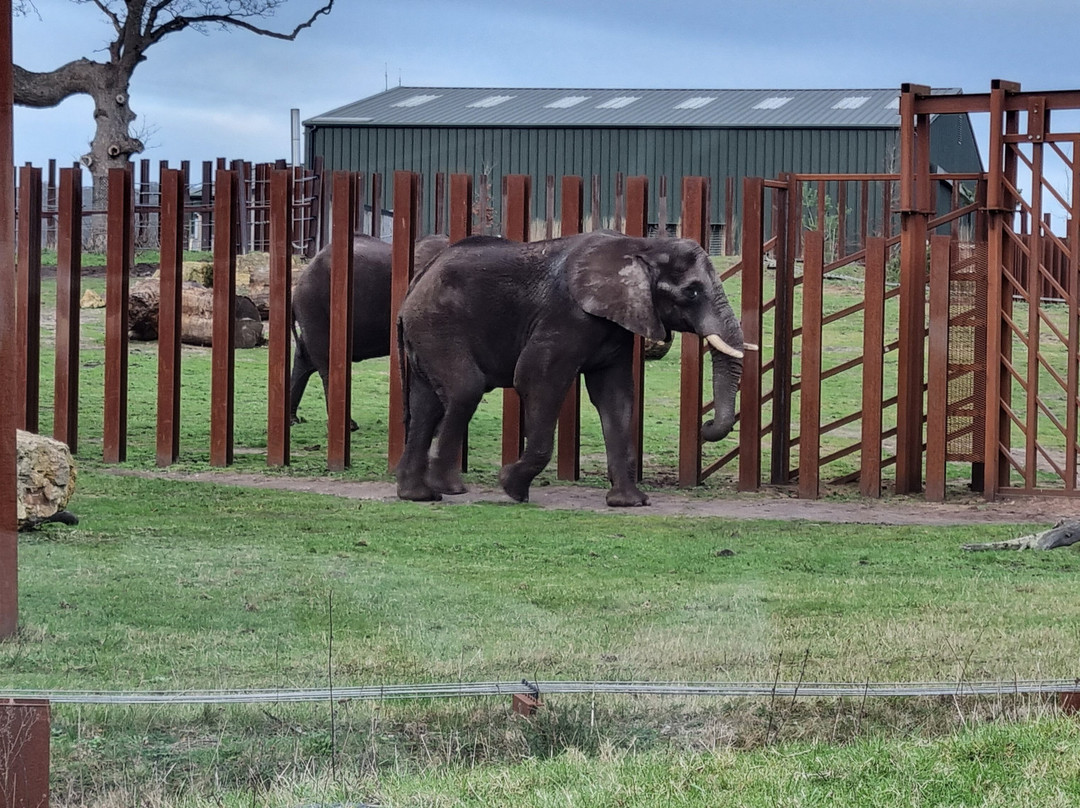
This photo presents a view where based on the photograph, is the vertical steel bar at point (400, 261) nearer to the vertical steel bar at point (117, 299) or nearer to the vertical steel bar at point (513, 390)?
the vertical steel bar at point (513, 390)

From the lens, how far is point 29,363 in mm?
15055

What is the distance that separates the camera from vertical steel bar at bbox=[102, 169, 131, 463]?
14406 millimetres

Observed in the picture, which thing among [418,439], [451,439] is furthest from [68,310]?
[451,439]

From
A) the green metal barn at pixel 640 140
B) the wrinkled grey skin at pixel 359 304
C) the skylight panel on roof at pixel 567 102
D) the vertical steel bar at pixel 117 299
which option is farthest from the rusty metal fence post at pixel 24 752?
the skylight panel on roof at pixel 567 102

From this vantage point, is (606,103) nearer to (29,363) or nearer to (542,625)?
(29,363)

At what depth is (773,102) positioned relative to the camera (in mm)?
40750

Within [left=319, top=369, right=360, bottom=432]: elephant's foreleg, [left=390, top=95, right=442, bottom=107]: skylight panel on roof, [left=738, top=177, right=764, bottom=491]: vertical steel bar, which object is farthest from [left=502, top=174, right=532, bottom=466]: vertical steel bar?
[left=390, top=95, right=442, bottom=107]: skylight panel on roof

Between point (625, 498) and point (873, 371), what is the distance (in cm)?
256

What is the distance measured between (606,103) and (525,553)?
33.3 metres

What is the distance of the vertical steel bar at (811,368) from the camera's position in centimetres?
1308

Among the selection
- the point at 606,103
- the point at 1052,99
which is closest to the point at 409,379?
the point at 1052,99

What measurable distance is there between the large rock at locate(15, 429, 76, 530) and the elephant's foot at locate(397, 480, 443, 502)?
3165mm

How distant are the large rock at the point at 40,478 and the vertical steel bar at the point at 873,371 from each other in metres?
6.50

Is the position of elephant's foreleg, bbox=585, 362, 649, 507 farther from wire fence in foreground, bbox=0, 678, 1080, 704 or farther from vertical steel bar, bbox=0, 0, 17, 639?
wire fence in foreground, bbox=0, 678, 1080, 704
